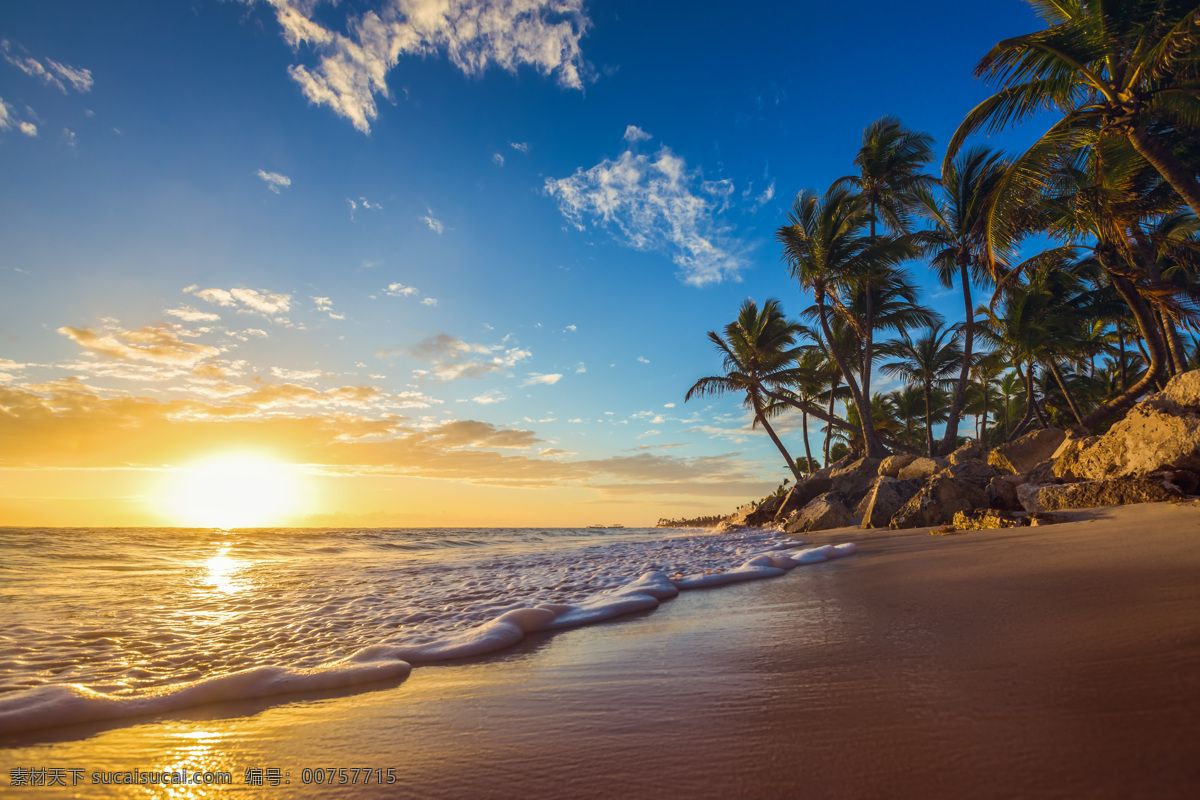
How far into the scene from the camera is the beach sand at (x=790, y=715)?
1.16 meters

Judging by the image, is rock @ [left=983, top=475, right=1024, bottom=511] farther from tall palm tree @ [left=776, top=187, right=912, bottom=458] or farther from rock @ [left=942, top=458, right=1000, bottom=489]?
tall palm tree @ [left=776, top=187, right=912, bottom=458]

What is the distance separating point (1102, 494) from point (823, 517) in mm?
5629

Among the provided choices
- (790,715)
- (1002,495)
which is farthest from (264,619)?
(1002,495)

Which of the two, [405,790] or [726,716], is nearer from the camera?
[405,790]

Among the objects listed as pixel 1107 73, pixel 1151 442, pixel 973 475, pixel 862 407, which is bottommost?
pixel 973 475

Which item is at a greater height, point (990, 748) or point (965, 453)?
point (965, 453)

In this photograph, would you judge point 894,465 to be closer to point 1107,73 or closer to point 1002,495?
point 1002,495

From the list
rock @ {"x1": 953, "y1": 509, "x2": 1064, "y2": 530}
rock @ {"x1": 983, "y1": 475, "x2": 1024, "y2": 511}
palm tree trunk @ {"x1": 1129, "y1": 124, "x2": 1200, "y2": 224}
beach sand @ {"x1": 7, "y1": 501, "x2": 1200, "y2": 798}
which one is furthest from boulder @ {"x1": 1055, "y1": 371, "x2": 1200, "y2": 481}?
beach sand @ {"x1": 7, "y1": 501, "x2": 1200, "y2": 798}

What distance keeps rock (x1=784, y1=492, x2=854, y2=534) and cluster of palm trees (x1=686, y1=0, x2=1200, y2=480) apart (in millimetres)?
5506

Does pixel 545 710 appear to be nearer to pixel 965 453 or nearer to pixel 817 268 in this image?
pixel 965 453

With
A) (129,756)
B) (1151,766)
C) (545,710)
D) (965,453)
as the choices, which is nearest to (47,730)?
(129,756)

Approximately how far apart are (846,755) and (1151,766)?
0.55 meters

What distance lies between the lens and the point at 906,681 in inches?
67.6

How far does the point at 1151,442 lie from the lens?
7.08m
